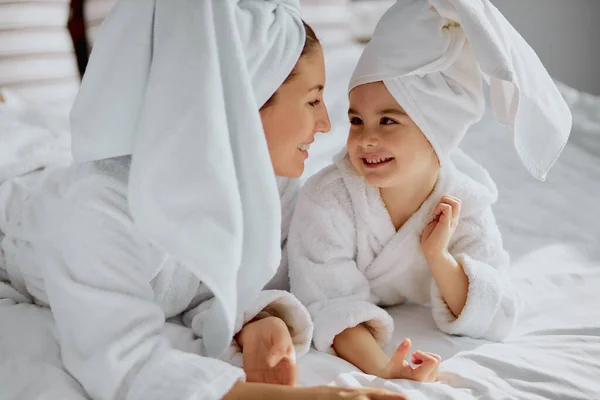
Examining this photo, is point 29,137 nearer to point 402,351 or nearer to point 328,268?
point 328,268

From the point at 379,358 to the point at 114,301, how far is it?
39 centimetres

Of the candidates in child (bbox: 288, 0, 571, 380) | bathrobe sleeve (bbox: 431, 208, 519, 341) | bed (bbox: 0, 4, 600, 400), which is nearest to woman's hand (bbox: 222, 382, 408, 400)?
bed (bbox: 0, 4, 600, 400)

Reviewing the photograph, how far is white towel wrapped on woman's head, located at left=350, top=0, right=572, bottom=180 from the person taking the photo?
1.02 metres

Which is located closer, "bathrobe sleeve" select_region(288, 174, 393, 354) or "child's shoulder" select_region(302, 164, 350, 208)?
"bathrobe sleeve" select_region(288, 174, 393, 354)

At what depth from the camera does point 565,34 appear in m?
2.53

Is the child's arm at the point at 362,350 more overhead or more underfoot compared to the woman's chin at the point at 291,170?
more underfoot

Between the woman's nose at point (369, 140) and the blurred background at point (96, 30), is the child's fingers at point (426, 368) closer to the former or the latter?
the woman's nose at point (369, 140)

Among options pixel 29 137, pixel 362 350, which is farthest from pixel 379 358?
pixel 29 137

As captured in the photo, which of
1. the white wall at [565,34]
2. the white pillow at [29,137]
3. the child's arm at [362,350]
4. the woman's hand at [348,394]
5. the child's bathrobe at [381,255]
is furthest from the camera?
the white wall at [565,34]

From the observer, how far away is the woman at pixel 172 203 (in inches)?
29.2

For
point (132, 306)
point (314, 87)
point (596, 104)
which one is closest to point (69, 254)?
point (132, 306)

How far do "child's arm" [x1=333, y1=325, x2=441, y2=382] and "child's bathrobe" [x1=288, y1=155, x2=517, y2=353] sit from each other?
0.14ft

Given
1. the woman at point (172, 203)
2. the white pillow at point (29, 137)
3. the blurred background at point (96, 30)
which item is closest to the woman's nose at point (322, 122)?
the woman at point (172, 203)

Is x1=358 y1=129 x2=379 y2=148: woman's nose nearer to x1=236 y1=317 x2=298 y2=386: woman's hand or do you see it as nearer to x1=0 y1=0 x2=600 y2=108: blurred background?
x1=236 y1=317 x2=298 y2=386: woman's hand
